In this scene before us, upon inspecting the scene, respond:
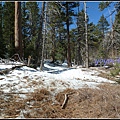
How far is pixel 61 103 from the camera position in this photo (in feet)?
11.0

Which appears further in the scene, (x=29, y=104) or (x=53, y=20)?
(x=53, y=20)

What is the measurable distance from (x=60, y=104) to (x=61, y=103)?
0.06m

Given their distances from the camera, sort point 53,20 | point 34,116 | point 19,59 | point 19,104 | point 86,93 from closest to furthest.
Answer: point 34,116
point 19,104
point 86,93
point 19,59
point 53,20

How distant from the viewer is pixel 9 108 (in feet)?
9.48

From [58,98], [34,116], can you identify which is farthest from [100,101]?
[34,116]

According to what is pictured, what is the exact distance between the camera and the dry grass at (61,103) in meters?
2.88

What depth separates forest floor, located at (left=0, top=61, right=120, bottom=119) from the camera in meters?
2.88

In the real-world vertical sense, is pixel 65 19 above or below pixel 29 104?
above

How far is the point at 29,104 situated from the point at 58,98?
723 mm

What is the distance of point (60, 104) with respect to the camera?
10.9ft

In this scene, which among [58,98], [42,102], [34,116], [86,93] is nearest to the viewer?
[34,116]

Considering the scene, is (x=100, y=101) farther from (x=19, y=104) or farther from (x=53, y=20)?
(x=53, y=20)

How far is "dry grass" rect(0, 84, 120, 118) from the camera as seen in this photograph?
9.46 feet

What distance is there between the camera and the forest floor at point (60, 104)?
9.43 feet
